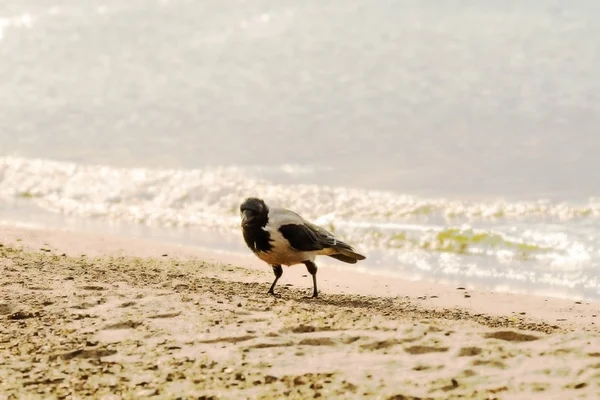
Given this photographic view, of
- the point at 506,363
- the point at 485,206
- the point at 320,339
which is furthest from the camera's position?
the point at 485,206

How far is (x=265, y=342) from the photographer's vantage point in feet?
16.0

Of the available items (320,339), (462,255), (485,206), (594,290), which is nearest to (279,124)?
(485,206)

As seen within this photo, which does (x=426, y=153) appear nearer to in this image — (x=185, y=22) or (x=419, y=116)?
(x=419, y=116)

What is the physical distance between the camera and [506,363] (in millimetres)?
4418

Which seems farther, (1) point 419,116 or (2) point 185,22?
(2) point 185,22

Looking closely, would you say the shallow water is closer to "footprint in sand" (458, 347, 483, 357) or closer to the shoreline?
the shoreline

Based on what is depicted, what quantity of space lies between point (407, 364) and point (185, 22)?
18795mm

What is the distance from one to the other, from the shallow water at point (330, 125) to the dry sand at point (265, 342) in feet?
8.03

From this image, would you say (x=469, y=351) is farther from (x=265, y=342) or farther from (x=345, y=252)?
(x=345, y=252)

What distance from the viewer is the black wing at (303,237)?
6.99 m

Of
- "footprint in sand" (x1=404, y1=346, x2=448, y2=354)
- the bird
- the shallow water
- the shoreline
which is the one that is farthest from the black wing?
"footprint in sand" (x1=404, y1=346, x2=448, y2=354)

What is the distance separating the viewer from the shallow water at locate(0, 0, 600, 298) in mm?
11133

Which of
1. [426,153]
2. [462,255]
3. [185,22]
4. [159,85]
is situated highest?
[185,22]

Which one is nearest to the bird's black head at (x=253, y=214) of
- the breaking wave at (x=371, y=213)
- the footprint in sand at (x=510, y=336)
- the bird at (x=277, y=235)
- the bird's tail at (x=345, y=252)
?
the bird at (x=277, y=235)
